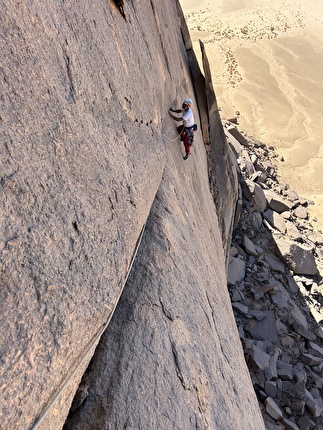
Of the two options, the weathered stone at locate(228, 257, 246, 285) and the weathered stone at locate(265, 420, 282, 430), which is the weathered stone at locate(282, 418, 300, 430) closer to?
the weathered stone at locate(265, 420, 282, 430)

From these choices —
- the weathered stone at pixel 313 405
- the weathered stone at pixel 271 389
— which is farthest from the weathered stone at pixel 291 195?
the weathered stone at pixel 271 389

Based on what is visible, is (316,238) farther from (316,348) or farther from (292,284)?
(316,348)

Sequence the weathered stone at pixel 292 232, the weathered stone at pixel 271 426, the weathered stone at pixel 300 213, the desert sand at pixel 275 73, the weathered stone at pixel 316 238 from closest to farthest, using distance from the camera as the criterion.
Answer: the weathered stone at pixel 271 426 → the weathered stone at pixel 292 232 → the weathered stone at pixel 316 238 → the weathered stone at pixel 300 213 → the desert sand at pixel 275 73

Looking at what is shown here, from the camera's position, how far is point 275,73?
2441 cm

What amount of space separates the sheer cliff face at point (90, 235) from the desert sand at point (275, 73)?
1156 centimetres

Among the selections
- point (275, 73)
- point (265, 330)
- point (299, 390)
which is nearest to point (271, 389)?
point (299, 390)

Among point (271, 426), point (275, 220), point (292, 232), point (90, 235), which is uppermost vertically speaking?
point (90, 235)

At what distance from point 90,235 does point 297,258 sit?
9.90m

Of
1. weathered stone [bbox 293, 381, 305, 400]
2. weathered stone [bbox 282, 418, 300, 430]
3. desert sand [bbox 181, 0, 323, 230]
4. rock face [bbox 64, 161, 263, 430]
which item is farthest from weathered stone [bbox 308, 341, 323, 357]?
desert sand [bbox 181, 0, 323, 230]

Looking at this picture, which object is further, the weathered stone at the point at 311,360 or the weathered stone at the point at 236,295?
the weathered stone at the point at 236,295

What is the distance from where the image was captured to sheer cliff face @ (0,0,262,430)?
2236 mm

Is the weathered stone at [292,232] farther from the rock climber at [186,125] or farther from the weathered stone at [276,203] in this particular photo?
the rock climber at [186,125]

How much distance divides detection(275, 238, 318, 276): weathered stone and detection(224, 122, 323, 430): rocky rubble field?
0.09 ft

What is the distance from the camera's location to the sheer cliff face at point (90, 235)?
224 centimetres
